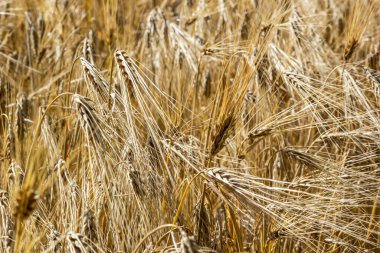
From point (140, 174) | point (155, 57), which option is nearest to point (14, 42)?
point (155, 57)

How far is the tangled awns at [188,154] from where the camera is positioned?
4.58 feet

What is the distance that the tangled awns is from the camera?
1395 mm

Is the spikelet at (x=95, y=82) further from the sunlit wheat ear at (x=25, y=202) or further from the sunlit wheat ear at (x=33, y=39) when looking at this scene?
the sunlit wheat ear at (x=33, y=39)

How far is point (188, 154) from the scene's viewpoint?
5.08ft

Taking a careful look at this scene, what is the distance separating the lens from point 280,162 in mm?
1944

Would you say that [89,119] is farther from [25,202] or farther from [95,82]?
[25,202]

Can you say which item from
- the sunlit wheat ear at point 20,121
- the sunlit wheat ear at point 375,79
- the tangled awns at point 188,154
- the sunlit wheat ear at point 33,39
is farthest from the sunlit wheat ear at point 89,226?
the sunlit wheat ear at point 33,39

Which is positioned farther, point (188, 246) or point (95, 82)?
point (95, 82)

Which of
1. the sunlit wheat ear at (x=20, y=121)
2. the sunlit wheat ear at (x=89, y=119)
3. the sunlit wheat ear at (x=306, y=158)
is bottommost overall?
the sunlit wheat ear at (x=306, y=158)

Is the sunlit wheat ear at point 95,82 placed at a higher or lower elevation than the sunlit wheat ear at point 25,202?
higher

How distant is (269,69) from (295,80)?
1.04 ft

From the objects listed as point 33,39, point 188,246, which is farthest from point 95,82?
point 33,39

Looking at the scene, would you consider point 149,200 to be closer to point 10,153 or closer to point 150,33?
point 10,153

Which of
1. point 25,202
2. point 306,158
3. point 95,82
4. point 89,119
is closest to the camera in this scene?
point 25,202
